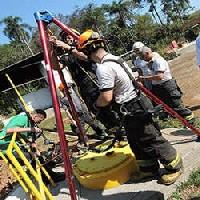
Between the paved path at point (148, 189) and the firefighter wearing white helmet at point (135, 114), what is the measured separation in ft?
0.45

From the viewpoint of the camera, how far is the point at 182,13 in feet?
216

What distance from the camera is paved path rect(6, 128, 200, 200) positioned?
4684 millimetres

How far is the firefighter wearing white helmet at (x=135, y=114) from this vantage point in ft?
14.5

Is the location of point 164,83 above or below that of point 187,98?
above

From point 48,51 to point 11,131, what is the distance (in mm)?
1727

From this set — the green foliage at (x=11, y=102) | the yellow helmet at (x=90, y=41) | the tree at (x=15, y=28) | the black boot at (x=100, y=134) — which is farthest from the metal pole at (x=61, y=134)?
the tree at (x=15, y=28)

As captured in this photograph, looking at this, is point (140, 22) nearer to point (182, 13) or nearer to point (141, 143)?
point (182, 13)

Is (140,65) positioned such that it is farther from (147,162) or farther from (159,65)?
(147,162)

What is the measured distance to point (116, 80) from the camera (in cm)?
455

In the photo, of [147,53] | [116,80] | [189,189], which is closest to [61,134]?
[116,80]

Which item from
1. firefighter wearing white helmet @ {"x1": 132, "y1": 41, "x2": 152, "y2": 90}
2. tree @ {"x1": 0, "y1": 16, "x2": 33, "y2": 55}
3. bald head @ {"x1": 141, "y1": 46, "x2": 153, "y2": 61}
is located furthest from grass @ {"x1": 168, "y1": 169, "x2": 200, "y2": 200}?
tree @ {"x1": 0, "y1": 16, "x2": 33, "y2": 55}

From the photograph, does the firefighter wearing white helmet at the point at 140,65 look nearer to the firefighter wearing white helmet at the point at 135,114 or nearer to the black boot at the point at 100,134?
the black boot at the point at 100,134

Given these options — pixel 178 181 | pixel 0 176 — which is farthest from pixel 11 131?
pixel 0 176

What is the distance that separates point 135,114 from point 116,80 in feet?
1.50
